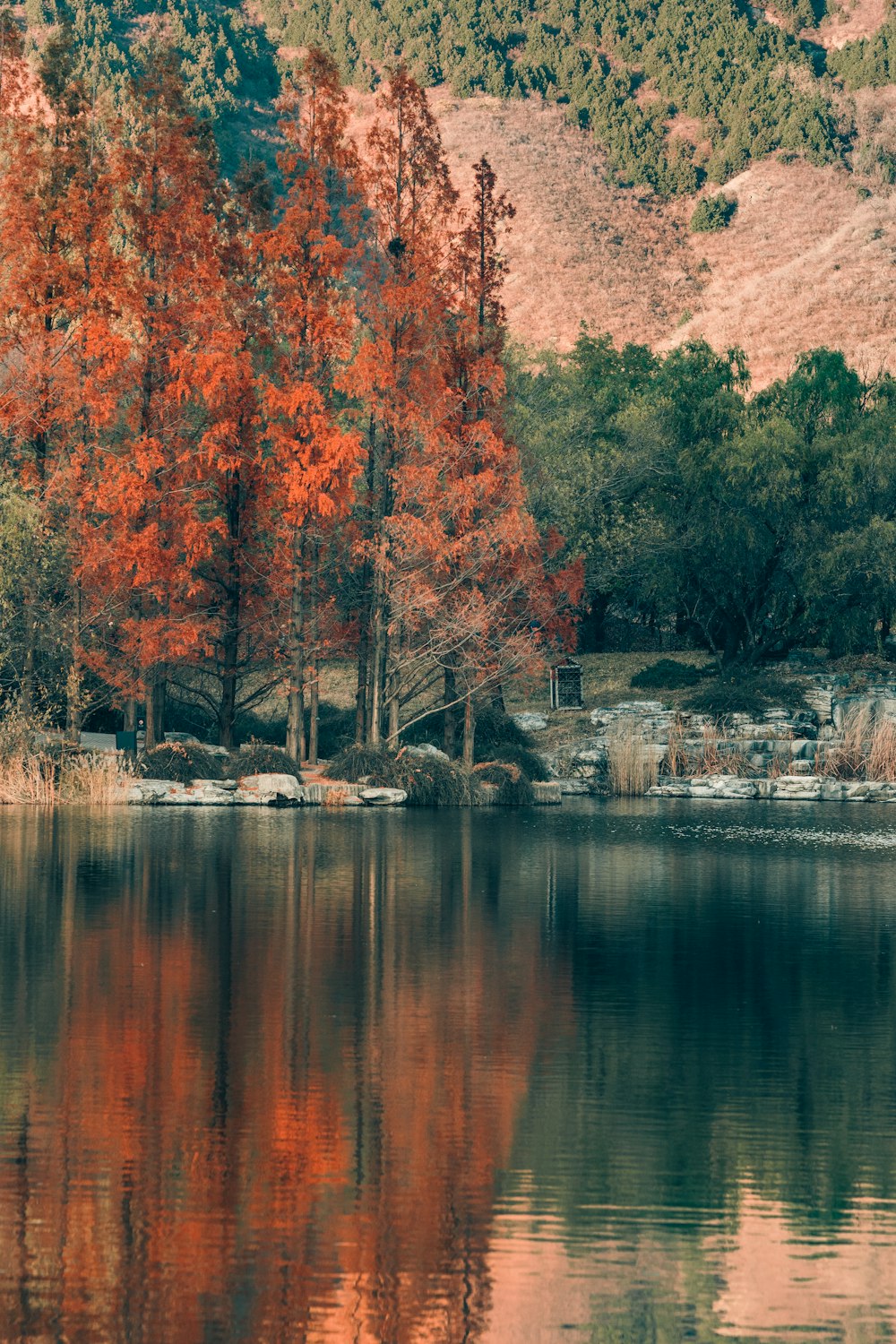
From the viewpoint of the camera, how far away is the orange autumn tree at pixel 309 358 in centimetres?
3553

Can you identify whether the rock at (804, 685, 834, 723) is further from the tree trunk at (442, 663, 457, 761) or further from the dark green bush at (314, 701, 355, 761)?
the dark green bush at (314, 701, 355, 761)

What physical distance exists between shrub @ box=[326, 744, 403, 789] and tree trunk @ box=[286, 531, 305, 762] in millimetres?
1152

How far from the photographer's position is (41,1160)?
28.7 ft

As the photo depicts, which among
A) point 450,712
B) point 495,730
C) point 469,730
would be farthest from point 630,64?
point 469,730

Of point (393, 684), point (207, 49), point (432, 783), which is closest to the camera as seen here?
Answer: point (432, 783)

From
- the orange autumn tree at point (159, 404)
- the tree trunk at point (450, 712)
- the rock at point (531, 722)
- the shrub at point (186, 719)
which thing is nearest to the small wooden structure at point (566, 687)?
the rock at point (531, 722)

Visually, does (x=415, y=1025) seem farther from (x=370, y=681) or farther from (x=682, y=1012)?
(x=370, y=681)

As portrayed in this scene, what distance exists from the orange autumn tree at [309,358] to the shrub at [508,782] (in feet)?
11.3

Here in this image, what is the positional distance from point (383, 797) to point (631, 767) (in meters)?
7.16

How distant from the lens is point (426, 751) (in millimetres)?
38250

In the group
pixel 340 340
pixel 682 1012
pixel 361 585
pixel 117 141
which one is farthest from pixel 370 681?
pixel 682 1012

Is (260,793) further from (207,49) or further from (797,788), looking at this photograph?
(207,49)

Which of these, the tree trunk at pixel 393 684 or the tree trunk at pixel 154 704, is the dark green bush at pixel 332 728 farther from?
the tree trunk at pixel 154 704

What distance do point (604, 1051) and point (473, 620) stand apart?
2391 cm
